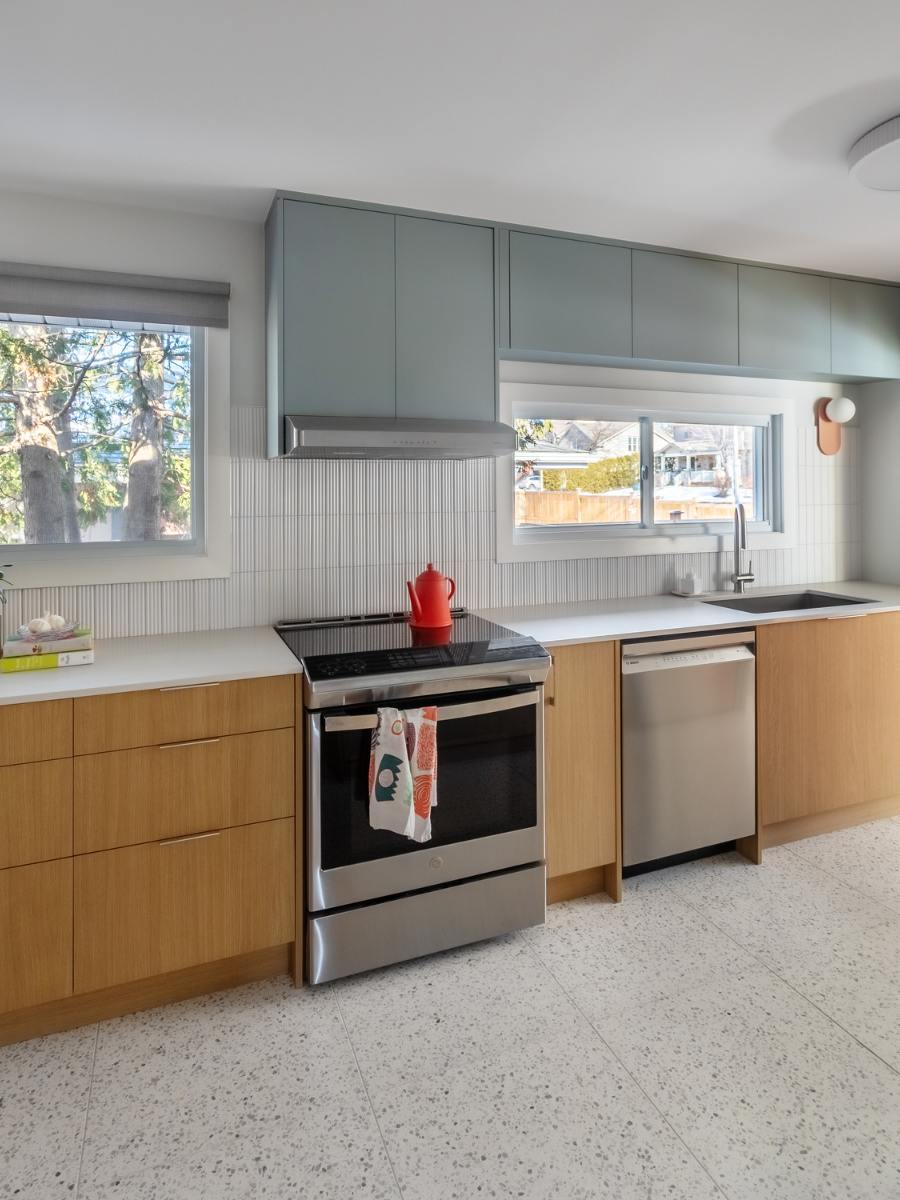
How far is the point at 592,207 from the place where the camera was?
8.00 ft

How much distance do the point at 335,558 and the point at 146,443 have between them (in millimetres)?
743

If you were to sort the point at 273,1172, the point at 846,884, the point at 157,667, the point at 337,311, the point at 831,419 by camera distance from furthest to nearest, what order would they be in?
the point at 831,419 → the point at 846,884 → the point at 337,311 → the point at 157,667 → the point at 273,1172

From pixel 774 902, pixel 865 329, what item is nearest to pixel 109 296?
pixel 774 902

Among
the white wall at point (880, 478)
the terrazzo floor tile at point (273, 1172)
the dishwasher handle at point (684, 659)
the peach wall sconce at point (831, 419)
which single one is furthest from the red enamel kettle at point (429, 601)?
the white wall at point (880, 478)

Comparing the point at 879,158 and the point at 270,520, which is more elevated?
the point at 879,158

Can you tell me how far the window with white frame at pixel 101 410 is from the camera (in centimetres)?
232

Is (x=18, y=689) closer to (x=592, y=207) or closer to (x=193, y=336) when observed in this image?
(x=193, y=336)

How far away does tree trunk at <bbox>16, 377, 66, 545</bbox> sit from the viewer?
2359 millimetres

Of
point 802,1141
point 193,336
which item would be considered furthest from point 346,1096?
point 193,336

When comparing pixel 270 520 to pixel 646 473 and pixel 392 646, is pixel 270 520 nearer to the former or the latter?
pixel 392 646

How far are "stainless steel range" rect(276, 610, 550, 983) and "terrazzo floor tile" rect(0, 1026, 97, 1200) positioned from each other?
23.6 inches

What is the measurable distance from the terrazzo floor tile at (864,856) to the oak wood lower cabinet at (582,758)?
0.88 metres

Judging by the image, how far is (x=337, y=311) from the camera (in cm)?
234

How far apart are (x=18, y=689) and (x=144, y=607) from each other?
27.9 inches
